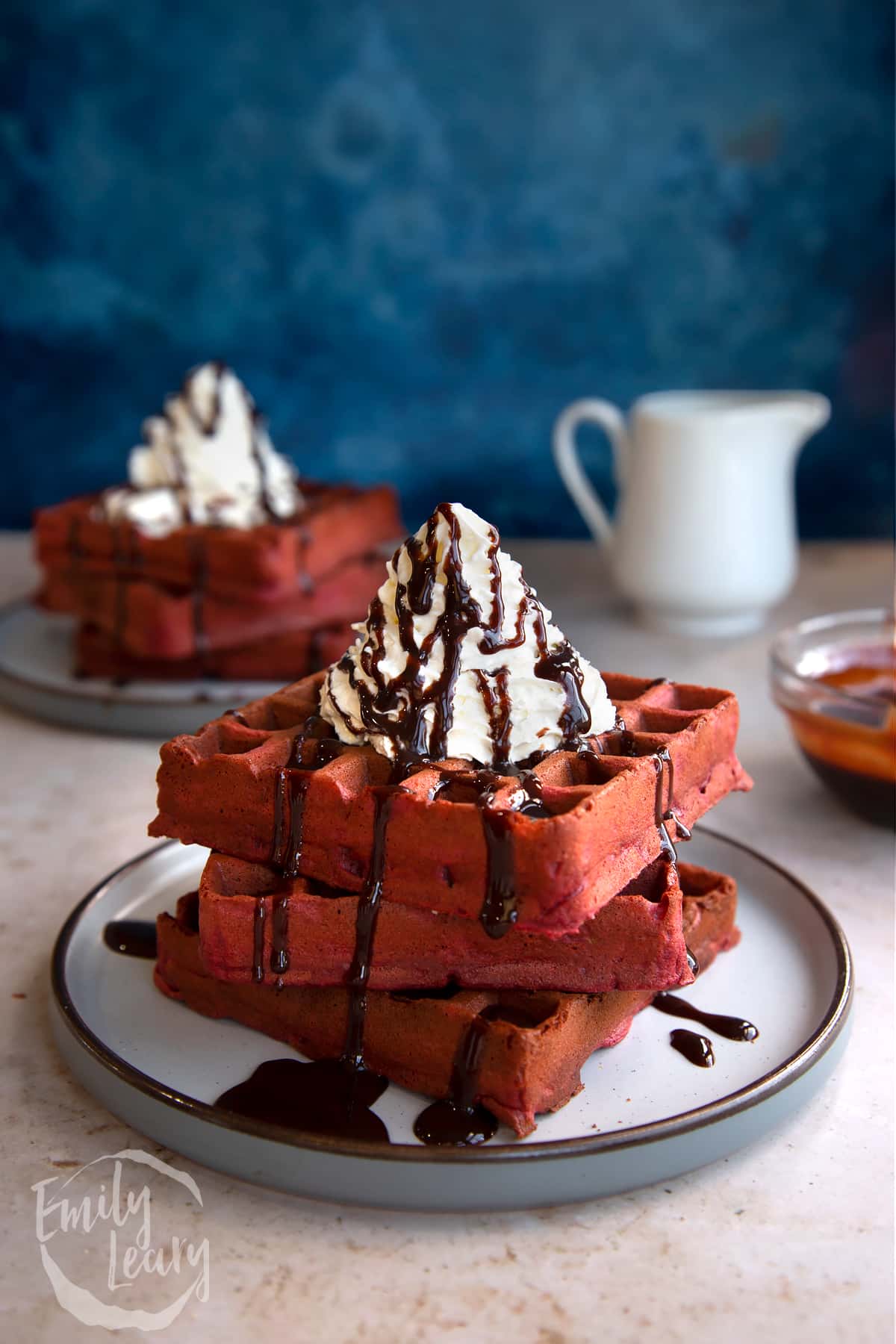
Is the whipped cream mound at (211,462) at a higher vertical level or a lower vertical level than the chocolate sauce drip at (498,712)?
higher

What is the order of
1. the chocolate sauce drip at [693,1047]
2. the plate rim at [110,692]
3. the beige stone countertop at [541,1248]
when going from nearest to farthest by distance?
the beige stone countertop at [541,1248], the chocolate sauce drip at [693,1047], the plate rim at [110,692]

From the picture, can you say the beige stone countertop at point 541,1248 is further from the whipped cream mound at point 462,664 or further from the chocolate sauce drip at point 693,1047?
the whipped cream mound at point 462,664

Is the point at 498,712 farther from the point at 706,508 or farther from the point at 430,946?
the point at 706,508

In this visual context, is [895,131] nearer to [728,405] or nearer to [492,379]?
[728,405]

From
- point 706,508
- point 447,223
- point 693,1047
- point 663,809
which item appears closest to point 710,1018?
point 693,1047

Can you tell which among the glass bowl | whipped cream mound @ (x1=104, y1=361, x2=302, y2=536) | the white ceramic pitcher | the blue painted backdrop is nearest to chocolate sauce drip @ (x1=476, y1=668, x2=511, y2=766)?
the glass bowl

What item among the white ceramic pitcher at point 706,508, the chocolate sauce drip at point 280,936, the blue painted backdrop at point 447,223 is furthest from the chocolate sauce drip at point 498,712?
the blue painted backdrop at point 447,223

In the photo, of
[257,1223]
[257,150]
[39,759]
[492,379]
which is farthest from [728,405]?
[257,1223]

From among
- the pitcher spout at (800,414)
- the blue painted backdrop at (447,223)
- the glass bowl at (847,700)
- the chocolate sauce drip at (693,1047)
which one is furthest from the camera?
the blue painted backdrop at (447,223)

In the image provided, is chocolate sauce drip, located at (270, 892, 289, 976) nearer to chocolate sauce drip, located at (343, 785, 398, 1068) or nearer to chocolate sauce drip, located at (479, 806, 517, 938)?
chocolate sauce drip, located at (343, 785, 398, 1068)
